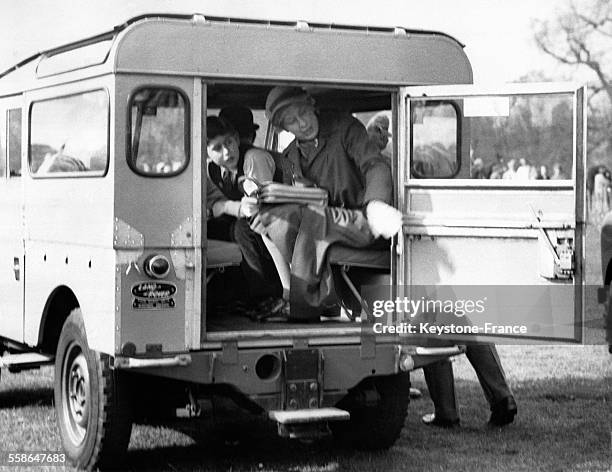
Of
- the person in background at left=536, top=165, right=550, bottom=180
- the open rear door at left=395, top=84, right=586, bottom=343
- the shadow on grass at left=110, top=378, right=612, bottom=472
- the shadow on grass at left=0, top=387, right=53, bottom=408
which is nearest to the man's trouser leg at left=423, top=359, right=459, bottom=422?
the shadow on grass at left=110, top=378, right=612, bottom=472

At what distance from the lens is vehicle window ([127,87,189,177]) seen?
694 cm

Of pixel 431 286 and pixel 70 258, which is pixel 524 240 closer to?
pixel 431 286

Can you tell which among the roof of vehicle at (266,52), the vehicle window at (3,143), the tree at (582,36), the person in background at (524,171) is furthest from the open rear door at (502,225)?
the tree at (582,36)

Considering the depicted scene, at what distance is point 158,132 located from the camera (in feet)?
23.0

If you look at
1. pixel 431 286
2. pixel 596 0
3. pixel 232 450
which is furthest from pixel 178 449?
pixel 596 0

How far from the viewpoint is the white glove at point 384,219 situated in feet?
24.6

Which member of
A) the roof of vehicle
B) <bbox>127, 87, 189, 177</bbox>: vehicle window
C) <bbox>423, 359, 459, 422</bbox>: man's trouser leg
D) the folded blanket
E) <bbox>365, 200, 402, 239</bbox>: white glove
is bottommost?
<bbox>423, 359, 459, 422</bbox>: man's trouser leg

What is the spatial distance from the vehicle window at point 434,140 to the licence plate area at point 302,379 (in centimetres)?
125

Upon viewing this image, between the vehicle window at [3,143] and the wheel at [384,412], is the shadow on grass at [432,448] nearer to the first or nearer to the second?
the wheel at [384,412]

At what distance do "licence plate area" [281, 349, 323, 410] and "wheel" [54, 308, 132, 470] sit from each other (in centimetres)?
89

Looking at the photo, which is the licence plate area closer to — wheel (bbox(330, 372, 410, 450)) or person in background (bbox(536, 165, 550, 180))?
wheel (bbox(330, 372, 410, 450))

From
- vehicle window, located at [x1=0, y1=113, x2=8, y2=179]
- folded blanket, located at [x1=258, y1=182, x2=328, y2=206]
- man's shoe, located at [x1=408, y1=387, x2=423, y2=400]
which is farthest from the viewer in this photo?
man's shoe, located at [x1=408, y1=387, x2=423, y2=400]

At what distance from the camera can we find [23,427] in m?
8.89

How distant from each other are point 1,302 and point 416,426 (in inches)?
117
